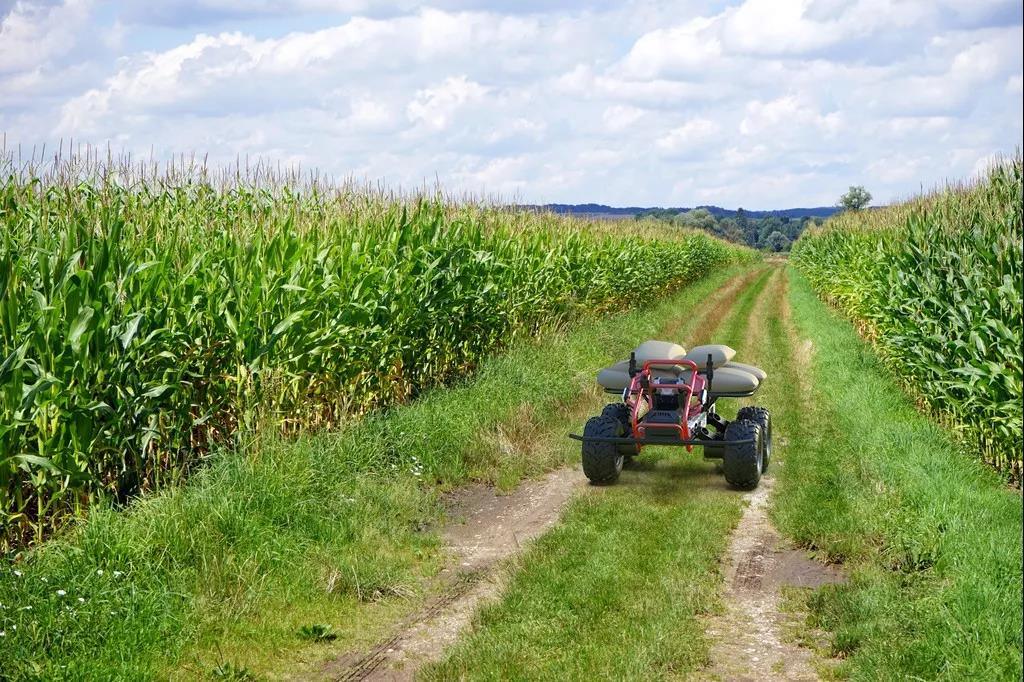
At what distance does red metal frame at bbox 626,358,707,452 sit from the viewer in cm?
923

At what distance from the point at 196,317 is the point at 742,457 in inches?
202

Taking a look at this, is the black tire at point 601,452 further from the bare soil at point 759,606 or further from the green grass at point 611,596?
the bare soil at point 759,606

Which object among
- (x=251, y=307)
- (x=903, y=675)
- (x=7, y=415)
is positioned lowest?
(x=903, y=675)

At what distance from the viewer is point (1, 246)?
7.51 m

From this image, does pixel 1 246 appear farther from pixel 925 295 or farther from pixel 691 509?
pixel 925 295

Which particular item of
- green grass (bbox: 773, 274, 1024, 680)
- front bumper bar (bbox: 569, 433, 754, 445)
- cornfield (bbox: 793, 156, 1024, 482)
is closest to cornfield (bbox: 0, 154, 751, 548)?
front bumper bar (bbox: 569, 433, 754, 445)

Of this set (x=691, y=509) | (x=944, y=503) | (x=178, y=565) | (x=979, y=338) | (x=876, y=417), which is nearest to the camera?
(x=178, y=565)

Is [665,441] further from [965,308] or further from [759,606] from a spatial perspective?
[965,308]

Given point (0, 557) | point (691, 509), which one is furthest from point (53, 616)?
point (691, 509)

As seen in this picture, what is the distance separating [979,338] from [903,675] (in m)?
5.15

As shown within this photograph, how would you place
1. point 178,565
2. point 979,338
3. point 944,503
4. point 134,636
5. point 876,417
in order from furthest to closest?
point 876,417 → point 979,338 → point 944,503 → point 178,565 → point 134,636

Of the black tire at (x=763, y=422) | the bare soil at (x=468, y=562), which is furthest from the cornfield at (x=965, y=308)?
the bare soil at (x=468, y=562)

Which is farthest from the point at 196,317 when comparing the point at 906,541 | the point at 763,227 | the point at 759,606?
the point at 763,227

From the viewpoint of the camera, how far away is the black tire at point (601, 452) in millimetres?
9633
